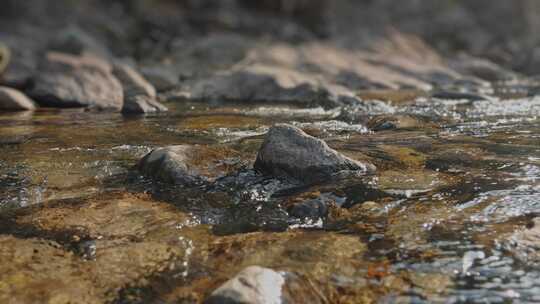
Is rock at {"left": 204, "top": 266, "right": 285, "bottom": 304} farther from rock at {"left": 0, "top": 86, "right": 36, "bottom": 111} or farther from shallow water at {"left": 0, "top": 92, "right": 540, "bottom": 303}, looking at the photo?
rock at {"left": 0, "top": 86, "right": 36, "bottom": 111}

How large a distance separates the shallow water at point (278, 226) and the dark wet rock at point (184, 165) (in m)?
0.15

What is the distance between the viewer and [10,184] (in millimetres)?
5465

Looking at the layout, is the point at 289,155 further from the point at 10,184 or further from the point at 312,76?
the point at 312,76

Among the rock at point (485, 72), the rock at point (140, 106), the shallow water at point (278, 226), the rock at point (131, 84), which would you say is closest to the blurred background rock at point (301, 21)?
the rock at point (485, 72)

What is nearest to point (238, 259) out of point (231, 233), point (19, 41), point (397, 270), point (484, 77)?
point (231, 233)

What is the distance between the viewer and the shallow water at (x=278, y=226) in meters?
3.32

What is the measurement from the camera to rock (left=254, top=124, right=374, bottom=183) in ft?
17.8

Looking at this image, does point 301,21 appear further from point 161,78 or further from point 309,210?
point 309,210

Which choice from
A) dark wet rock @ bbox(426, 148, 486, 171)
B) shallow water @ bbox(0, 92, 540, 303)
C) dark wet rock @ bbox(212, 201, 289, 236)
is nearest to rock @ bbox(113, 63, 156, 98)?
→ shallow water @ bbox(0, 92, 540, 303)

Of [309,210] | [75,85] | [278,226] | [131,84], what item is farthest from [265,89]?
[278,226]

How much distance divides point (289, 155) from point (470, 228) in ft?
6.63

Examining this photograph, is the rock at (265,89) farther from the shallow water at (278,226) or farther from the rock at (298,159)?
the rock at (298,159)

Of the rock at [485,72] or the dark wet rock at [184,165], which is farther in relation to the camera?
the rock at [485,72]

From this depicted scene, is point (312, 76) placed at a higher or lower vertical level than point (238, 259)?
higher
